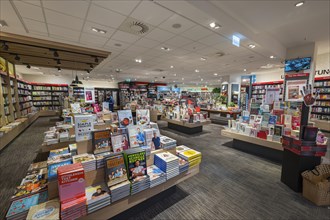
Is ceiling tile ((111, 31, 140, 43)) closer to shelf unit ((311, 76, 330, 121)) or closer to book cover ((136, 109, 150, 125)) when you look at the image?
book cover ((136, 109, 150, 125))

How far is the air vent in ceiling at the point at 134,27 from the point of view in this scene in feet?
9.72

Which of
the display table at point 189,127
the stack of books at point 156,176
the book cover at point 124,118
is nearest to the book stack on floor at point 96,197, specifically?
the stack of books at point 156,176

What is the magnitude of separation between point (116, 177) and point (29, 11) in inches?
136

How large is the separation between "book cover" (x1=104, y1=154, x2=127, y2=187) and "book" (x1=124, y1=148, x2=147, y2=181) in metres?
0.05

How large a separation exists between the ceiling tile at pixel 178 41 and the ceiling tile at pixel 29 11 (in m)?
2.81

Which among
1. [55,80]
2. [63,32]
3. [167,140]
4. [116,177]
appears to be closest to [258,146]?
[167,140]

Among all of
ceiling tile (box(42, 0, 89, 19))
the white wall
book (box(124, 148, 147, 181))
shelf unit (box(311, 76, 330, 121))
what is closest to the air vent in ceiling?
ceiling tile (box(42, 0, 89, 19))

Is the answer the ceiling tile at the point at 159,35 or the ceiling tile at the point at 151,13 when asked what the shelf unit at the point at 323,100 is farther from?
the ceiling tile at the point at 151,13

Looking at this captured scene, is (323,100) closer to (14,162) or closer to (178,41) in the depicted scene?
(178,41)

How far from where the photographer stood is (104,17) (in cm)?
279

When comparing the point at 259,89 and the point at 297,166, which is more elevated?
the point at 259,89

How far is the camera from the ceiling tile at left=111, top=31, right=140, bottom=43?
358cm

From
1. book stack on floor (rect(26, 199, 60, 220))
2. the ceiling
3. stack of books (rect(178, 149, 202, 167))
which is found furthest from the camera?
the ceiling

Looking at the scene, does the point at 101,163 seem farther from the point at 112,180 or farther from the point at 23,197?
the point at 23,197
